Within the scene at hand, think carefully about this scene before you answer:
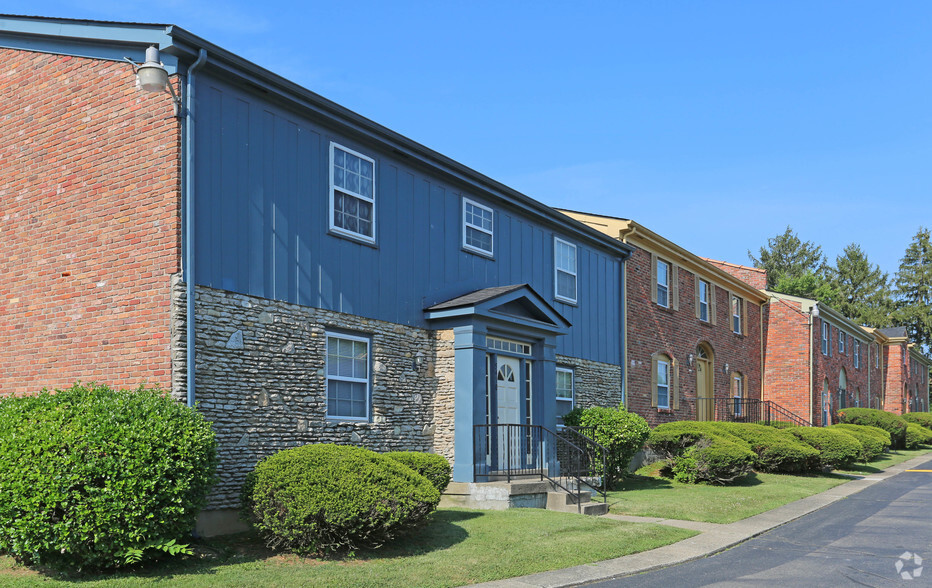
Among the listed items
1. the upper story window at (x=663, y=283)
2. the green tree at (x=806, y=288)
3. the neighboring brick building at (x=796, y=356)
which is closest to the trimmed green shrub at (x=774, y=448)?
the upper story window at (x=663, y=283)

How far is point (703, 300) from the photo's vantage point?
2809cm

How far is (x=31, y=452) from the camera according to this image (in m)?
8.27

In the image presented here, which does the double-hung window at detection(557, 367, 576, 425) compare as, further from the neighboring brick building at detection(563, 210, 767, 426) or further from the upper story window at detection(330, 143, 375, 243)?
the upper story window at detection(330, 143, 375, 243)

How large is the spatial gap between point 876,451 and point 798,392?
7773mm

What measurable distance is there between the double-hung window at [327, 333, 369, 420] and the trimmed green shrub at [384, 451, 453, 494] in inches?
42.7

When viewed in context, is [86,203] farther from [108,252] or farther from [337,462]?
[337,462]

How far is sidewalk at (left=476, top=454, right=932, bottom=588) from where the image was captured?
915 centimetres

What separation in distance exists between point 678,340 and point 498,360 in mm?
11358

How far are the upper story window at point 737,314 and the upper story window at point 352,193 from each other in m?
21.0

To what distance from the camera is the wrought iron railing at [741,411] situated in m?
28.1

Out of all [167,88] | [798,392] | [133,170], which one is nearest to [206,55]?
[167,88]

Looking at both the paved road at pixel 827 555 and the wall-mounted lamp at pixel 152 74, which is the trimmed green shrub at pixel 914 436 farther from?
the wall-mounted lamp at pixel 152 74

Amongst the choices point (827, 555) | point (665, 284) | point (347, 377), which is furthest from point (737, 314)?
point (347, 377)

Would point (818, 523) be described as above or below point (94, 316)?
below
